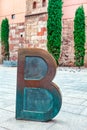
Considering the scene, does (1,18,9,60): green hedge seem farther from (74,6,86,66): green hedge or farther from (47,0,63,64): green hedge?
(74,6,86,66): green hedge

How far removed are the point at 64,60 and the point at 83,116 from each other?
9.95 metres

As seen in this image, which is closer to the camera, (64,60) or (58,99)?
(58,99)

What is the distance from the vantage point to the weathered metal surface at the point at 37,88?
248 centimetres

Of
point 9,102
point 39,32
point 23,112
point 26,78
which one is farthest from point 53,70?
point 39,32

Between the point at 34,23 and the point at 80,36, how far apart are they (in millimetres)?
3454

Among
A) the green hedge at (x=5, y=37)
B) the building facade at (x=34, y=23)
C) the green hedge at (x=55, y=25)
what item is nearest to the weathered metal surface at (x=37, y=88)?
the green hedge at (x=55, y=25)

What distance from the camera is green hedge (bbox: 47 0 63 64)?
472 inches

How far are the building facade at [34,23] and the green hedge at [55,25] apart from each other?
1.59ft

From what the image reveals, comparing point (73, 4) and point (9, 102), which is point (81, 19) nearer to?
point (73, 4)

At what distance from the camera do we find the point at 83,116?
2736 mm

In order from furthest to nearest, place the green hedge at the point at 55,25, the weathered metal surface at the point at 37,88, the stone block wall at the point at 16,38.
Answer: the stone block wall at the point at 16,38, the green hedge at the point at 55,25, the weathered metal surface at the point at 37,88

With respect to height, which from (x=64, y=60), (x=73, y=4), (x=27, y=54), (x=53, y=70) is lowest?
(x=64, y=60)

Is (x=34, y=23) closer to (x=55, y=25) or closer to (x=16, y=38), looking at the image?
A: (x=55, y=25)

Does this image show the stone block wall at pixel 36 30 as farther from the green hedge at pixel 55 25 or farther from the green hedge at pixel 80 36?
the green hedge at pixel 80 36
